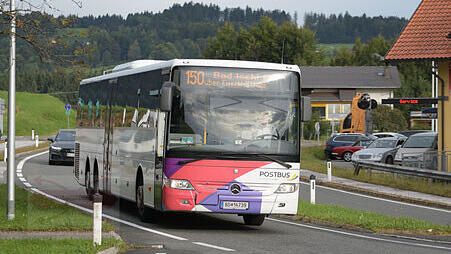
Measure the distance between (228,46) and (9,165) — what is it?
112 m

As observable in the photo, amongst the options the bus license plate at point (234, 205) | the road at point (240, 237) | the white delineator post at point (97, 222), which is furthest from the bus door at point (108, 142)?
the white delineator post at point (97, 222)

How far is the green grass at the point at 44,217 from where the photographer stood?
13.1 m

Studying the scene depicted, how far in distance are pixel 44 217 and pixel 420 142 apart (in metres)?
22.7

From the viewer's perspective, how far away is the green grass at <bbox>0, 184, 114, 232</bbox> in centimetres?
1312

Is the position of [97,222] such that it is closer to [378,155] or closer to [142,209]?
[142,209]

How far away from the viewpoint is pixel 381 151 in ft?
129

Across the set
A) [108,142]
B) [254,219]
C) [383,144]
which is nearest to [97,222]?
[254,219]

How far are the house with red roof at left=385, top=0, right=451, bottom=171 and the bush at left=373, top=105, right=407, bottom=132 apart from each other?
143 feet

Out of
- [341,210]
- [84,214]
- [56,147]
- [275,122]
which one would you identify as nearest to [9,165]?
[84,214]

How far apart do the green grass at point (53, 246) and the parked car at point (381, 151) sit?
28213 millimetres

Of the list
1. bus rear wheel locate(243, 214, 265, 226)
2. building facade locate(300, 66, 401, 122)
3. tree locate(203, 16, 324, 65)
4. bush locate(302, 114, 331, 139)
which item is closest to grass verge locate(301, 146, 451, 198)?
bus rear wheel locate(243, 214, 265, 226)

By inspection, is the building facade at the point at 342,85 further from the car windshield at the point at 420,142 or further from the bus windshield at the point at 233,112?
the bus windshield at the point at 233,112

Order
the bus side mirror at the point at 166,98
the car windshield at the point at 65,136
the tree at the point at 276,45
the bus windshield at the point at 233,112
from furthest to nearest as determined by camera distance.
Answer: the tree at the point at 276,45, the car windshield at the point at 65,136, the bus windshield at the point at 233,112, the bus side mirror at the point at 166,98

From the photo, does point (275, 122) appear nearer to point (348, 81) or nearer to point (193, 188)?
point (193, 188)
